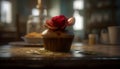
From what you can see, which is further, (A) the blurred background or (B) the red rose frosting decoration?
(A) the blurred background

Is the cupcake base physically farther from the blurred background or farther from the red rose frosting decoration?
the blurred background

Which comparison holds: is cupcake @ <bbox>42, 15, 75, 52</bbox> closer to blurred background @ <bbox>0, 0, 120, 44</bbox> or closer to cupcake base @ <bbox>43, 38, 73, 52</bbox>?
cupcake base @ <bbox>43, 38, 73, 52</bbox>

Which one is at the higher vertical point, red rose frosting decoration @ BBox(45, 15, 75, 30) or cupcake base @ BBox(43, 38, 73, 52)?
red rose frosting decoration @ BBox(45, 15, 75, 30)

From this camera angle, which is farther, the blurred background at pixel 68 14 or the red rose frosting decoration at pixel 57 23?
the blurred background at pixel 68 14

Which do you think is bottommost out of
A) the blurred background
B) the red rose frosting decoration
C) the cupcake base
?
the cupcake base

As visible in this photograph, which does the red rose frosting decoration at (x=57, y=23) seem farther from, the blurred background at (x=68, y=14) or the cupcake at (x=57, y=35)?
the blurred background at (x=68, y=14)

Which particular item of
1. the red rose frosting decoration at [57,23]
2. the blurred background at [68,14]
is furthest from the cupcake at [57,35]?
→ the blurred background at [68,14]

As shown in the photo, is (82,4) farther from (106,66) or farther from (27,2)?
(106,66)

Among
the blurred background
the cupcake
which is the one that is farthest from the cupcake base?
the blurred background
